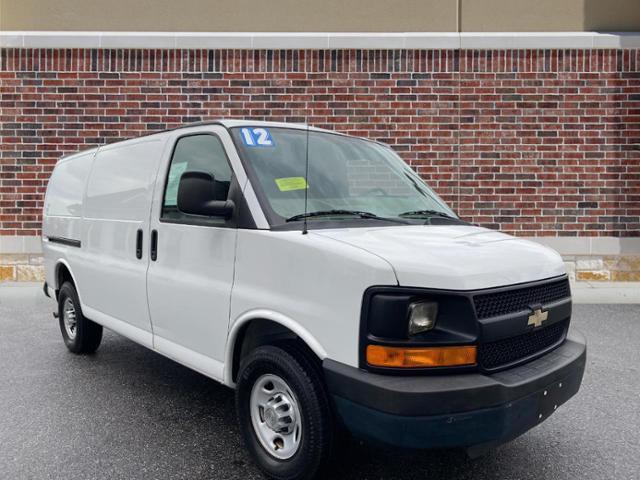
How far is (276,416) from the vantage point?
2.81 metres

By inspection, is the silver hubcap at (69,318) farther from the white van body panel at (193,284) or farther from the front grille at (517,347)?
the front grille at (517,347)

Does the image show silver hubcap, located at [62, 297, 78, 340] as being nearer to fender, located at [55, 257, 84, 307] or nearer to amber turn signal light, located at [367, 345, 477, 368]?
fender, located at [55, 257, 84, 307]

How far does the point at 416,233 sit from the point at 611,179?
8202 millimetres

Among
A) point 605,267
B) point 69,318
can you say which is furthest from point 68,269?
point 605,267

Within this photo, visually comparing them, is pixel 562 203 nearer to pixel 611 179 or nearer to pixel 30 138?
pixel 611 179

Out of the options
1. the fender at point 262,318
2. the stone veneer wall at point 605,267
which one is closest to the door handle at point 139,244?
the fender at point 262,318

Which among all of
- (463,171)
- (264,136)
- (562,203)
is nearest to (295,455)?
(264,136)

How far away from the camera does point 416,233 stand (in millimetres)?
2932

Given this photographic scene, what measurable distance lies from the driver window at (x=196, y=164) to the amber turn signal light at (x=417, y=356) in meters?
1.45

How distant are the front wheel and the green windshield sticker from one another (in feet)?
3.07

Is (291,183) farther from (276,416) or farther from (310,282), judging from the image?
(276,416)

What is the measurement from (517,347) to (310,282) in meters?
1.09

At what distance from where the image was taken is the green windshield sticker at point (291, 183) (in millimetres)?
3135

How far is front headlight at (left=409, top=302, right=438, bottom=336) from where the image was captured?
2.39 m
